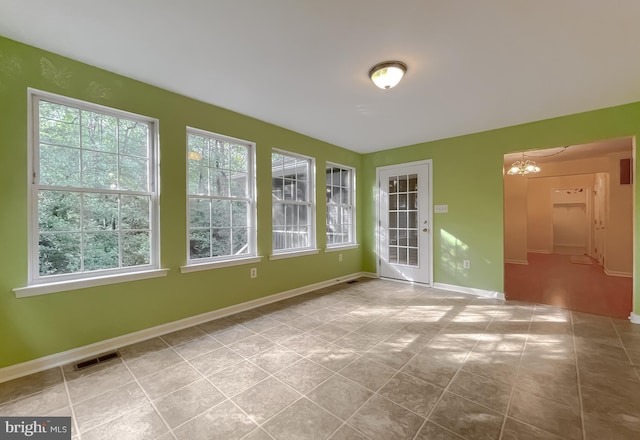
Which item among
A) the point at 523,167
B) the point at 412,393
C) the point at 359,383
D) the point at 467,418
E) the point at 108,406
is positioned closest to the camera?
the point at 467,418

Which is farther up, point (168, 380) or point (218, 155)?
point (218, 155)

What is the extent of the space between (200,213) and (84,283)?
1236mm

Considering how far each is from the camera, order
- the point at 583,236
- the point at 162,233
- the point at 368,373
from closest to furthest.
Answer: the point at 368,373, the point at 162,233, the point at 583,236

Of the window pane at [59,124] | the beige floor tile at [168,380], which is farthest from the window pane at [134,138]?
the beige floor tile at [168,380]

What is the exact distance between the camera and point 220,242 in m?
3.35

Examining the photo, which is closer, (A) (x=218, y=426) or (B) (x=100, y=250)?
(A) (x=218, y=426)

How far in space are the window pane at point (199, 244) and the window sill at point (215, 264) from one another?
0.14 m

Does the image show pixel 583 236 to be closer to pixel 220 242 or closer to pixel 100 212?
pixel 220 242

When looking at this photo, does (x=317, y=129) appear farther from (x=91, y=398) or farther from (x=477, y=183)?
(x=91, y=398)

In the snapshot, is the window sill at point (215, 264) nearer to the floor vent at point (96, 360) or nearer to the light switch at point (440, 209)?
the floor vent at point (96, 360)

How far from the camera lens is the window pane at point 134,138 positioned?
8.59 ft

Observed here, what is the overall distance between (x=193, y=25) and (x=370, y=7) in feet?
4.08

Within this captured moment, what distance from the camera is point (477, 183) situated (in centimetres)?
412

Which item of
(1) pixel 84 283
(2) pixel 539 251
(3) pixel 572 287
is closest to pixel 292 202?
(1) pixel 84 283
